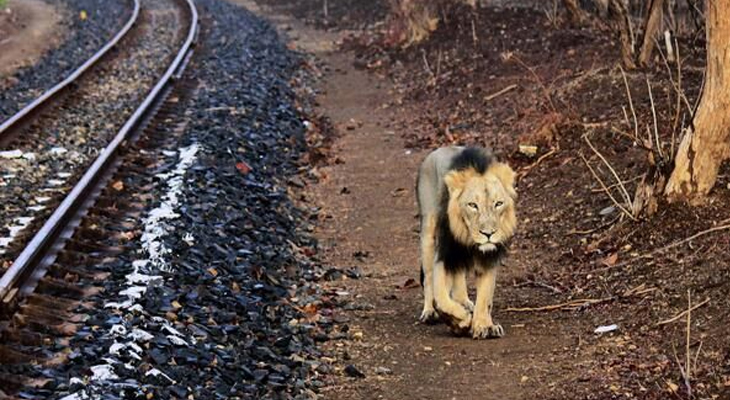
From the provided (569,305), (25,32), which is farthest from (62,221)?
(25,32)

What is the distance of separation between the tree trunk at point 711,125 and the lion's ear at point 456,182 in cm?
238

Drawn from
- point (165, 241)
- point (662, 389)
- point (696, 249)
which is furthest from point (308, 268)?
point (662, 389)

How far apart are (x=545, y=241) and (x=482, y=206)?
3091 mm

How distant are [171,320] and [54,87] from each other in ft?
39.2

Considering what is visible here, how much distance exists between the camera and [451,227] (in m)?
7.61

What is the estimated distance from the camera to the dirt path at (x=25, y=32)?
76.8ft

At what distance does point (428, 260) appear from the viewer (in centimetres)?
817

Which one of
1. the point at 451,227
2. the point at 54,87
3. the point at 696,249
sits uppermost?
the point at 451,227

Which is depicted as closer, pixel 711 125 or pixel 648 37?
pixel 711 125

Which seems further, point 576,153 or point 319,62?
point 319,62

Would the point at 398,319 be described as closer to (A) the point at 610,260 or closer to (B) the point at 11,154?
(A) the point at 610,260

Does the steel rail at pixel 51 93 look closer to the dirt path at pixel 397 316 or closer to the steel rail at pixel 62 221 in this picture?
the steel rail at pixel 62 221

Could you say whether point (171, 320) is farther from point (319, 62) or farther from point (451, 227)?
point (319, 62)

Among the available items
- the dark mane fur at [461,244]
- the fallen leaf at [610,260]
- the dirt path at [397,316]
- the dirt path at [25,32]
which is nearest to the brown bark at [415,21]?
the dirt path at [25,32]
